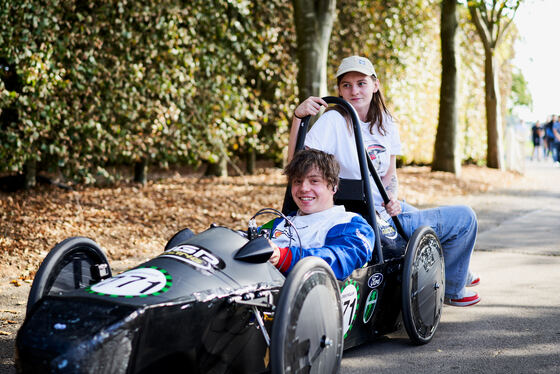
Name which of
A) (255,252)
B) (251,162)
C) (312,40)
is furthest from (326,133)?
(251,162)

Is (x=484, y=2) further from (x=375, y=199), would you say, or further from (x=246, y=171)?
(x=375, y=199)

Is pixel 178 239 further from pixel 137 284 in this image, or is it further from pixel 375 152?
pixel 375 152

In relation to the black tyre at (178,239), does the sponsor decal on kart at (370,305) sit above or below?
below

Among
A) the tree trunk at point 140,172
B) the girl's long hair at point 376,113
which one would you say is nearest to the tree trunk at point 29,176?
the tree trunk at point 140,172

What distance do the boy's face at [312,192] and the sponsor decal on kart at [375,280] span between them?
19.0 inches

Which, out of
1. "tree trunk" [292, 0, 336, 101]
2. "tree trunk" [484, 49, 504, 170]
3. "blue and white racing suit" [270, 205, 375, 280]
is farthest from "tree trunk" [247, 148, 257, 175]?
"blue and white racing suit" [270, 205, 375, 280]

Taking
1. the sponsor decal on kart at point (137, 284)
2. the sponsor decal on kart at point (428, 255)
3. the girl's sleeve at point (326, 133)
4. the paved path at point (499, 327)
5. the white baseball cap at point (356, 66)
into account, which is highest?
the white baseball cap at point (356, 66)

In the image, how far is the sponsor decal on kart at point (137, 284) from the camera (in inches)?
104

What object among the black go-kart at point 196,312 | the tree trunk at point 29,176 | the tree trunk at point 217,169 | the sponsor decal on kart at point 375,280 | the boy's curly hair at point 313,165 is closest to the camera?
the black go-kart at point 196,312

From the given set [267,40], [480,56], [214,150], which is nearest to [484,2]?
[480,56]

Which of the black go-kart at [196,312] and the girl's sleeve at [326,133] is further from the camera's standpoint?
the girl's sleeve at [326,133]

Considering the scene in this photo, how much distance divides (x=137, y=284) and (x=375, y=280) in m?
1.56

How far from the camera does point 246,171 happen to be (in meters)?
13.1

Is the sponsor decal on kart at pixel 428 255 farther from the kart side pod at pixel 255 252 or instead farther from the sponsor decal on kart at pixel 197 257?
the sponsor decal on kart at pixel 197 257
